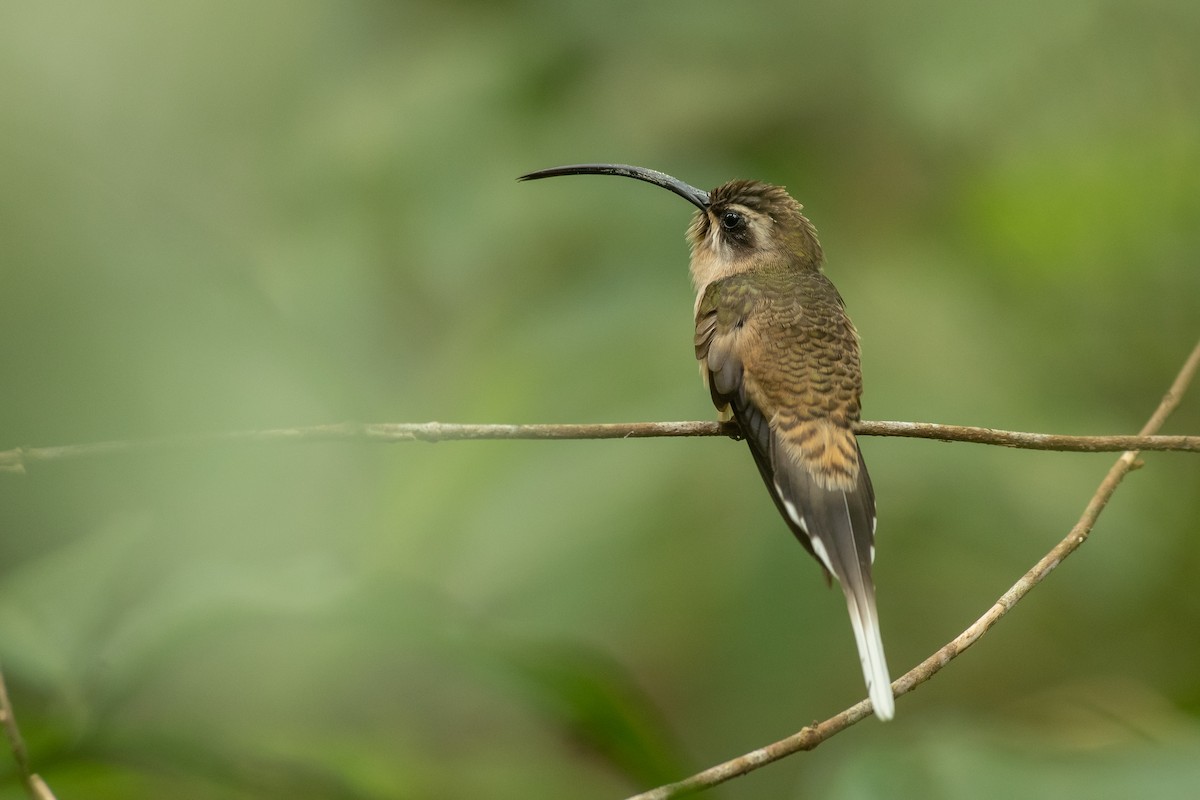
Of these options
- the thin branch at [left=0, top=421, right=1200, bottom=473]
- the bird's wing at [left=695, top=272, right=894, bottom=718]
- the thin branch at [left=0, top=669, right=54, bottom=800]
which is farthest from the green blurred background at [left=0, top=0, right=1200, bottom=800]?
the bird's wing at [left=695, top=272, right=894, bottom=718]

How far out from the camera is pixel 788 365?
111 inches

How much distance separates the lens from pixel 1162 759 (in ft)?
7.88

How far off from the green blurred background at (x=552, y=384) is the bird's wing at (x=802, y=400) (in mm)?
421

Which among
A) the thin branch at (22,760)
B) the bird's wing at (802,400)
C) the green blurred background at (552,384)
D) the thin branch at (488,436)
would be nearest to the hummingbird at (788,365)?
the bird's wing at (802,400)

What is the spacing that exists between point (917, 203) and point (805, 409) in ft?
7.12

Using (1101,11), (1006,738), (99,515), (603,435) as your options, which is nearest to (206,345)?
(99,515)

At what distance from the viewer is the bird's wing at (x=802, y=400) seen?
243cm

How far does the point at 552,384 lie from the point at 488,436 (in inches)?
54.2

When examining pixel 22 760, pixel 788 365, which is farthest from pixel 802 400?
pixel 22 760

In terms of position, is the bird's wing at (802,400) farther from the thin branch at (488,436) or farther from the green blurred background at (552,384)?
the green blurred background at (552,384)

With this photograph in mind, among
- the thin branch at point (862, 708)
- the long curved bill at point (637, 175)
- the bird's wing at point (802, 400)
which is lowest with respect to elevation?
the thin branch at point (862, 708)

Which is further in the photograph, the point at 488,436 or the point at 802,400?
the point at 802,400

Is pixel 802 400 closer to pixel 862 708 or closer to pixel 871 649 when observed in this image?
pixel 871 649

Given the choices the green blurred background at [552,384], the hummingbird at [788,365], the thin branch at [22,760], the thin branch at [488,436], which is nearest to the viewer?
the thin branch at [22,760]
